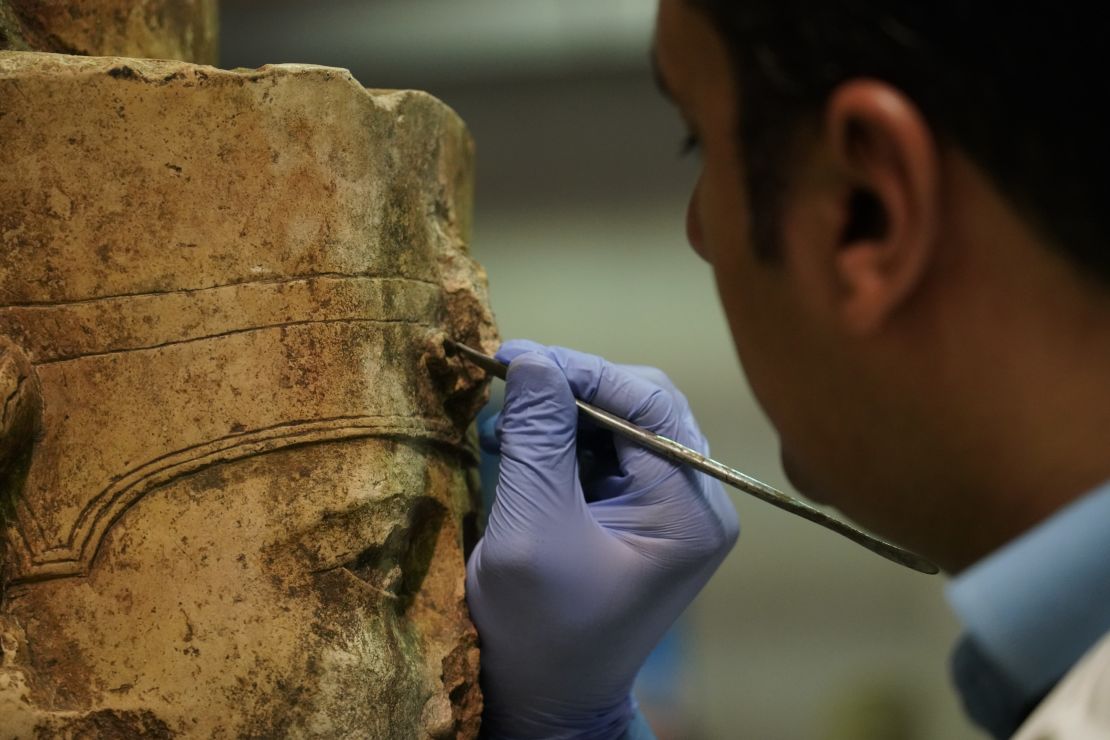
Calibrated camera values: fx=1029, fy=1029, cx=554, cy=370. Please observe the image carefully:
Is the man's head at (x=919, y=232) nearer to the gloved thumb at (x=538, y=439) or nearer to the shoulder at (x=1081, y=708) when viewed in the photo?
the shoulder at (x=1081, y=708)

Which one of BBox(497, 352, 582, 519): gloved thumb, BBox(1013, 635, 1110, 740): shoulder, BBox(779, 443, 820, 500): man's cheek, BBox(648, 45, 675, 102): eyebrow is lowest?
BBox(1013, 635, 1110, 740): shoulder

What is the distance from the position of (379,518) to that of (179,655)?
255mm

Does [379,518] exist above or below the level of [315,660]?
above

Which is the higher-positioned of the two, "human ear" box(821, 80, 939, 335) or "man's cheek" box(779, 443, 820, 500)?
"human ear" box(821, 80, 939, 335)

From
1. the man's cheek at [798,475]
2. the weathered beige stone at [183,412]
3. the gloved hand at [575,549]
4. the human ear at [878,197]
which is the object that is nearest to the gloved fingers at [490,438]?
the gloved hand at [575,549]

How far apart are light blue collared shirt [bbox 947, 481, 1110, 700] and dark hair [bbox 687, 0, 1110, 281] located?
142 millimetres

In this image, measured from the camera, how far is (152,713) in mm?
1090

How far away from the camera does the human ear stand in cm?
56

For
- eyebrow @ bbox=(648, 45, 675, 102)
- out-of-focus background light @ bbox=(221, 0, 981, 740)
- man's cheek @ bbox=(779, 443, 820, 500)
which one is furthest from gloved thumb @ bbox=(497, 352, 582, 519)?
out-of-focus background light @ bbox=(221, 0, 981, 740)

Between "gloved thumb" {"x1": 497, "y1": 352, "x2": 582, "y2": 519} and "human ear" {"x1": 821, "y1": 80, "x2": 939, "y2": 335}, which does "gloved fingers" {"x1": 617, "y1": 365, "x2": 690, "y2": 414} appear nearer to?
"gloved thumb" {"x1": 497, "y1": 352, "x2": 582, "y2": 519}

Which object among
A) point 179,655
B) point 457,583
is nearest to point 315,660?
point 179,655

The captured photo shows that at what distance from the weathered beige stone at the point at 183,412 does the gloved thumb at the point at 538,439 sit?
0.19m

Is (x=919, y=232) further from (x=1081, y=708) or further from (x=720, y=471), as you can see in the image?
(x=720, y=471)

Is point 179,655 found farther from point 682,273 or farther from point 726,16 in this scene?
point 682,273
